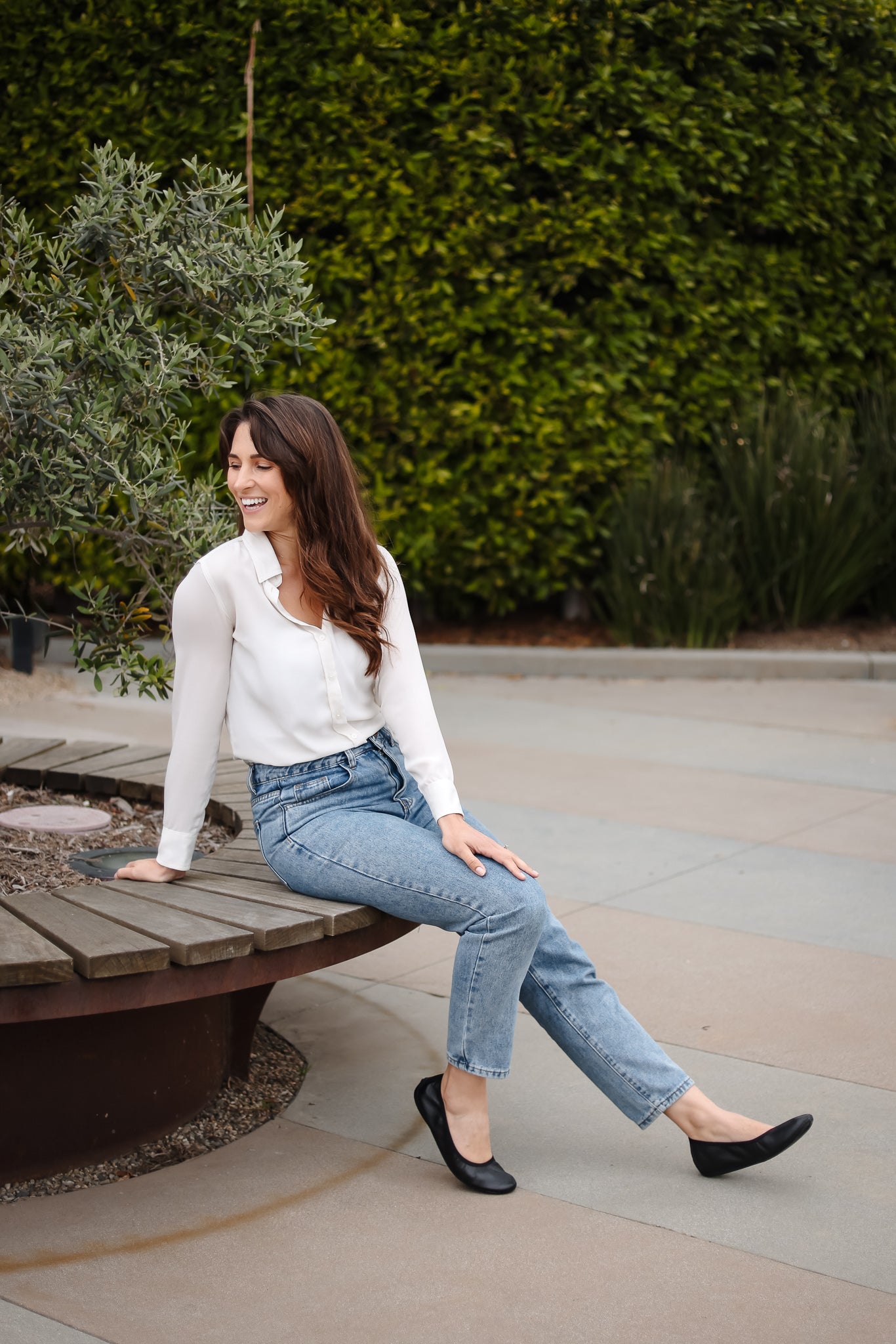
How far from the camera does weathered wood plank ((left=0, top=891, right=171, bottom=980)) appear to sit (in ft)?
8.09

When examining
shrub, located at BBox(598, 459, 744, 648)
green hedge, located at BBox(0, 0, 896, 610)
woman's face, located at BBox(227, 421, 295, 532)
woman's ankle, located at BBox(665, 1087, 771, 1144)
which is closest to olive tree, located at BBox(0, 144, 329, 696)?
woman's face, located at BBox(227, 421, 295, 532)

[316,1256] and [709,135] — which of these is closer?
[316,1256]

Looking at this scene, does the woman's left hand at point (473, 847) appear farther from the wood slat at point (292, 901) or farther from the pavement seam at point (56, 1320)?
the pavement seam at point (56, 1320)

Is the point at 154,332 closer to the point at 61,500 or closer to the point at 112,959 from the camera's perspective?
the point at 61,500

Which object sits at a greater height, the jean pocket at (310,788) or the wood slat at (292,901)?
the jean pocket at (310,788)

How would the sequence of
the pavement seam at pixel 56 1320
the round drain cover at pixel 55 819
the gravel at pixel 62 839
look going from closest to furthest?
the pavement seam at pixel 56 1320, the gravel at pixel 62 839, the round drain cover at pixel 55 819

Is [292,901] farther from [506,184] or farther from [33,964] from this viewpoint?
[506,184]

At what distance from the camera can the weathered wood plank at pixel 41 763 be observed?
4094 mm

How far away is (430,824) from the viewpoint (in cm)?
306

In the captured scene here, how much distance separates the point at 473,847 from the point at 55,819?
1358 millimetres

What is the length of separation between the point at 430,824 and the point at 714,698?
16.4 ft

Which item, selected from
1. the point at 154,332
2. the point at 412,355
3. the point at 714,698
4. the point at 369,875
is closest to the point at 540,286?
the point at 412,355

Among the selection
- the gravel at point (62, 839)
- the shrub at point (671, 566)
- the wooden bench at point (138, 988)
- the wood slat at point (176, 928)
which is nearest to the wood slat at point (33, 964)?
the wooden bench at point (138, 988)

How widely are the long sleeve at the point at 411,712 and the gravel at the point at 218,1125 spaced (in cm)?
79
